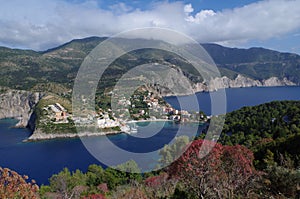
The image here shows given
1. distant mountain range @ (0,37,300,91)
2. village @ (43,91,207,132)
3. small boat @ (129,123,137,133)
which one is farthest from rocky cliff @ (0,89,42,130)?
small boat @ (129,123,137,133)

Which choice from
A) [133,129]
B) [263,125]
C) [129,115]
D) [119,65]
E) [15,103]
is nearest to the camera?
[263,125]

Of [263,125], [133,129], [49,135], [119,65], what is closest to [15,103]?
[119,65]

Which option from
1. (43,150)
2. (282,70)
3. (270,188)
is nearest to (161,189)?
(270,188)

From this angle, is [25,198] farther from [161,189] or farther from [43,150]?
[43,150]

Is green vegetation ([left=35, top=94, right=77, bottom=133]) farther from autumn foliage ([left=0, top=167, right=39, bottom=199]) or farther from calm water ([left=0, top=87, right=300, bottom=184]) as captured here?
autumn foliage ([left=0, top=167, right=39, bottom=199])

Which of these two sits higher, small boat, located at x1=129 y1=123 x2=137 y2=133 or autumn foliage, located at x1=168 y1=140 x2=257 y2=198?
autumn foliage, located at x1=168 y1=140 x2=257 y2=198

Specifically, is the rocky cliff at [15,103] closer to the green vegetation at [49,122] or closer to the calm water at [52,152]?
the green vegetation at [49,122]

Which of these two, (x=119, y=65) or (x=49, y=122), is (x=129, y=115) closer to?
(x=49, y=122)

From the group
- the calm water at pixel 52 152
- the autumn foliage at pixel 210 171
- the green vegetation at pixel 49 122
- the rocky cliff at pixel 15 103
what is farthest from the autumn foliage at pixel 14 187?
the rocky cliff at pixel 15 103
